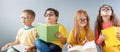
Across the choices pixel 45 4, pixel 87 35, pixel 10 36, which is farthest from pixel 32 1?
pixel 87 35

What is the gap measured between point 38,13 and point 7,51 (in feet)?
0.89

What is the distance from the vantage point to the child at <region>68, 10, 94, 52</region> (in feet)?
3.27

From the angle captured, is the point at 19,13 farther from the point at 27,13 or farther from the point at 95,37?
the point at 95,37

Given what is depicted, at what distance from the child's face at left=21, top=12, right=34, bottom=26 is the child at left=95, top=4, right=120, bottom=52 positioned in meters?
0.36

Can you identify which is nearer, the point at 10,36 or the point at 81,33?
the point at 81,33

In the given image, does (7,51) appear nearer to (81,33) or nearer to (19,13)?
(19,13)

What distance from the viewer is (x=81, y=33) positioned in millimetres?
1006

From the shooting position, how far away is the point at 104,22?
1.00 metres

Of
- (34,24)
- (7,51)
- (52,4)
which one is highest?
(52,4)

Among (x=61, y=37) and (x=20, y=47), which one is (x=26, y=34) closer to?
(x=20, y=47)

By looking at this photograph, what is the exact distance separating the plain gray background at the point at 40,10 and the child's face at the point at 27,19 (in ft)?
0.12

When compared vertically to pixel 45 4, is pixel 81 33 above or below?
below

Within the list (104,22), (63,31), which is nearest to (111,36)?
(104,22)

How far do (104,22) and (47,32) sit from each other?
0.30 m
